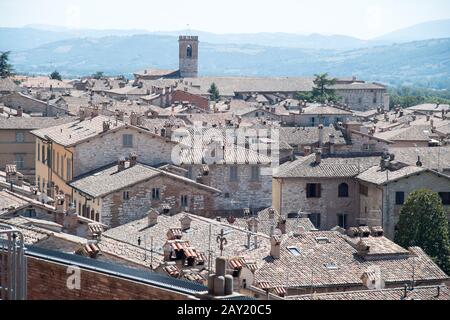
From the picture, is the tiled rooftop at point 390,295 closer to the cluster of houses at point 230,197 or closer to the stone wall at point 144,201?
the cluster of houses at point 230,197

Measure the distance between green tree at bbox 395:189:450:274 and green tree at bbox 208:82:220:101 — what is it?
8508cm

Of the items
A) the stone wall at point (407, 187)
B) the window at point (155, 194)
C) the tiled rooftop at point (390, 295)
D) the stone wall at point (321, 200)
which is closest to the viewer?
the tiled rooftop at point (390, 295)

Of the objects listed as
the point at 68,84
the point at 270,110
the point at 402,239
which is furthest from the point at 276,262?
the point at 68,84

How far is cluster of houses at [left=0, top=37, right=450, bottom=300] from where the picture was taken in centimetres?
2712

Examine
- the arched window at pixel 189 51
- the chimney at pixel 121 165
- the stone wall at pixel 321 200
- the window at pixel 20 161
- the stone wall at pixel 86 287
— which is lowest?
the stone wall at pixel 321 200

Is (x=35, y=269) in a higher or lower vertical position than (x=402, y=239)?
higher

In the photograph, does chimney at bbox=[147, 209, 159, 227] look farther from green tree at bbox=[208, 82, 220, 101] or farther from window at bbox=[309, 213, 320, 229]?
green tree at bbox=[208, 82, 220, 101]

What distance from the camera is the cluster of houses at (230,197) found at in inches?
1068

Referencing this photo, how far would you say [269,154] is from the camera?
55062mm

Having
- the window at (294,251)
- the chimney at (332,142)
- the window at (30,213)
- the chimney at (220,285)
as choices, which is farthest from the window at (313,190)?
the chimney at (220,285)

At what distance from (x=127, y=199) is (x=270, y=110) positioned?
5869 centimetres

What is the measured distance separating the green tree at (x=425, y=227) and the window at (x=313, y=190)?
7.22 metres

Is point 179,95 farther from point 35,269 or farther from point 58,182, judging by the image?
point 35,269
